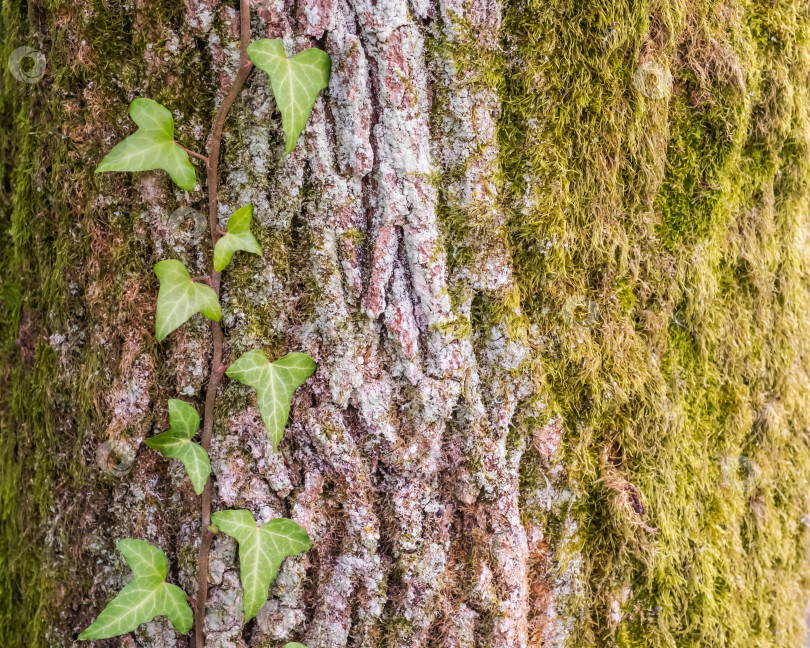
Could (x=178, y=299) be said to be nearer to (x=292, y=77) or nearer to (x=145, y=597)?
(x=292, y=77)

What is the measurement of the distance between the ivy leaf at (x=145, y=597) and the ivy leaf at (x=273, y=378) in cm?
30

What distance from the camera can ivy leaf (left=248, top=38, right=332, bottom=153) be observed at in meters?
0.85

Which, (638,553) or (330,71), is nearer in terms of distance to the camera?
(330,71)

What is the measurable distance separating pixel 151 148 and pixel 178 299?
0.25m

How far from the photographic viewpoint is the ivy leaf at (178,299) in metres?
0.89

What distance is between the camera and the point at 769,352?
1318mm

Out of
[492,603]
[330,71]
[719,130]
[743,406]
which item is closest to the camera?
[330,71]

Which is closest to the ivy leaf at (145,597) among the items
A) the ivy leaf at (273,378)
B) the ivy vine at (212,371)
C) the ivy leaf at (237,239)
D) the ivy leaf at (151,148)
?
the ivy vine at (212,371)

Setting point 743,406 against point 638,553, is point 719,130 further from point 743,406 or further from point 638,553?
point 638,553

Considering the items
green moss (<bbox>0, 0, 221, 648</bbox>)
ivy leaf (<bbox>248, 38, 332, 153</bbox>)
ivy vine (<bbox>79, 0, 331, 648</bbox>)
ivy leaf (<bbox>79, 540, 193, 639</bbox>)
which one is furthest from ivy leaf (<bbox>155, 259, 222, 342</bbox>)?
ivy leaf (<bbox>79, 540, 193, 639</bbox>)

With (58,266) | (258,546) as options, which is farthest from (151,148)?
(258,546)

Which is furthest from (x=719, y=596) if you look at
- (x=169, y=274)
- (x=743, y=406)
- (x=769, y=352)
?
(x=169, y=274)

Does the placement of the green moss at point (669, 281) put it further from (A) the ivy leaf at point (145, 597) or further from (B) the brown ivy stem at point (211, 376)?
(A) the ivy leaf at point (145, 597)

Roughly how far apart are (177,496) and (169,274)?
15.9 inches
